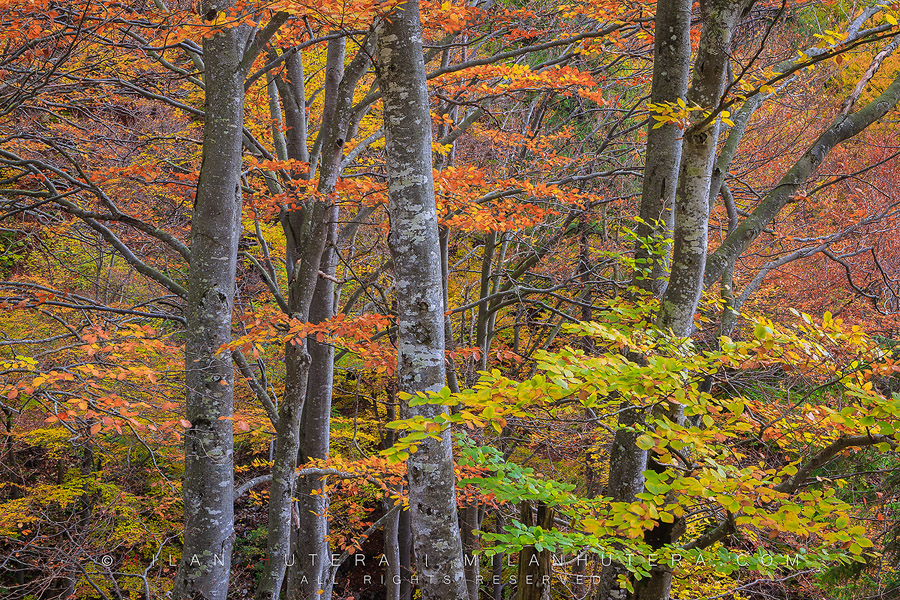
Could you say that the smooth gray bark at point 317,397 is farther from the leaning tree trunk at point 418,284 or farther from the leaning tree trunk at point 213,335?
the leaning tree trunk at point 418,284

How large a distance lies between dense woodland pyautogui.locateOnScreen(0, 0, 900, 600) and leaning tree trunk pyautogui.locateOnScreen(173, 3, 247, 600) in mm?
21

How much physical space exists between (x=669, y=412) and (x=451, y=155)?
251 inches

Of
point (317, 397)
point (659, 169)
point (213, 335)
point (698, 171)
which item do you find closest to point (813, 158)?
point (659, 169)

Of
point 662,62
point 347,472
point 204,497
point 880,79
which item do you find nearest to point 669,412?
point 662,62

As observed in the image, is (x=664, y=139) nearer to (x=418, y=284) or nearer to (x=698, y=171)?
(x=698, y=171)

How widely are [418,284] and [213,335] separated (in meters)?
2.39

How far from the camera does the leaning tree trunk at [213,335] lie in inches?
167

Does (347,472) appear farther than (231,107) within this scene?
Yes

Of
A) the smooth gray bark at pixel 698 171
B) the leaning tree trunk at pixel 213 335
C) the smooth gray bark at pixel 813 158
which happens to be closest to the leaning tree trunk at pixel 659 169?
the smooth gray bark at pixel 698 171

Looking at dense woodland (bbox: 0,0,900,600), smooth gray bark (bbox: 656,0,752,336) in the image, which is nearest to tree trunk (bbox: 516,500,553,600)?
dense woodland (bbox: 0,0,900,600)

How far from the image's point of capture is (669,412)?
100 inches

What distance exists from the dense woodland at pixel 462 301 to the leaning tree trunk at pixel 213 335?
2 cm

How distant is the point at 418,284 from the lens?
269 centimetres

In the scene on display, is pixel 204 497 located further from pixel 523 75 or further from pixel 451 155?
pixel 451 155
